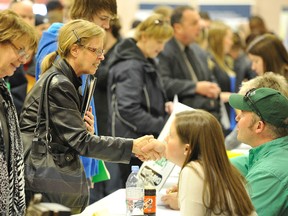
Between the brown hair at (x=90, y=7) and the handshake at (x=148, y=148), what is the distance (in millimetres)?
857

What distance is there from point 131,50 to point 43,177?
2.47 m

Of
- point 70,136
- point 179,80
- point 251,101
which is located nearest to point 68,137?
point 70,136

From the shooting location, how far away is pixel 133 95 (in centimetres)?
525

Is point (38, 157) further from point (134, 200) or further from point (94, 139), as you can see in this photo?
point (134, 200)

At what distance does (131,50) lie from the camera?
5.44 m

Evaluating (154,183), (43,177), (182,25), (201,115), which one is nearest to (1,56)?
(43,177)

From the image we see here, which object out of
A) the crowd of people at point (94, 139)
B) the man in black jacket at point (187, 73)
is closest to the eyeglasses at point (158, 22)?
the man in black jacket at point (187, 73)

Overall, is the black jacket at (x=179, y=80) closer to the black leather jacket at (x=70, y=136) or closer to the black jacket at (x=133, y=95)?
the black jacket at (x=133, y=95)

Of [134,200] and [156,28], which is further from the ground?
[156,28]

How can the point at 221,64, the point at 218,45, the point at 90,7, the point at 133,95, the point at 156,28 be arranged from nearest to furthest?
1. the point at 90,7
2. the point at 133,95
3. the point at 156,28
4. the point at 221,64
5. the point at 218,45

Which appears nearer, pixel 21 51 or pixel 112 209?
pixel 21 51

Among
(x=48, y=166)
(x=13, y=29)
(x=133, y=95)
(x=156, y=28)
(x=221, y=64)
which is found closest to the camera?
(x=13, y=29)

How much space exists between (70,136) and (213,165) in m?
0.73

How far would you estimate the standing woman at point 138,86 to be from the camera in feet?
17.3
